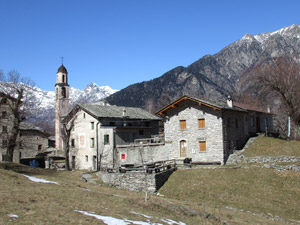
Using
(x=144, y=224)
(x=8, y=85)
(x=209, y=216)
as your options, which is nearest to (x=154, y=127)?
(x=8, y=85)

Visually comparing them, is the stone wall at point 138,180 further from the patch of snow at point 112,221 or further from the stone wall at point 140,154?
the patch of snow at point 112,221

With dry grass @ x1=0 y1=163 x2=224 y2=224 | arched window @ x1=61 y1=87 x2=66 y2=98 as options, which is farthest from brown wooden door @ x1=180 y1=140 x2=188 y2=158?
arched window @ x1=61 y1=87 x2=66 y2=98

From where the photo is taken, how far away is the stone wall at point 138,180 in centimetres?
2528

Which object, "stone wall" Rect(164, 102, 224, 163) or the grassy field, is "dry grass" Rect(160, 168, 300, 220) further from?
"stone wall" Rect(164, 102, 224, 163)

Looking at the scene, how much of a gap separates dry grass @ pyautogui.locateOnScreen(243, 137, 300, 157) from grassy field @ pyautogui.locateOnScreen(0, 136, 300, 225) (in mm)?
4906

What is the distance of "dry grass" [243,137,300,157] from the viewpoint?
29.2 meters

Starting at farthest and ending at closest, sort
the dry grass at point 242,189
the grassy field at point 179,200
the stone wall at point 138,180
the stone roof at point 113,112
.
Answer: the stone roof at point 113,112, the stone wall at point 138,180, the dry grass at point 242,189, the grassy field at point 179,200

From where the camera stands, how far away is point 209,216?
14.3 m

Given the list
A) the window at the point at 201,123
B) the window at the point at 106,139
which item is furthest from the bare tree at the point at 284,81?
the window at the point at 106,139

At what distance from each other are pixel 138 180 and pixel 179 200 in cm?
658

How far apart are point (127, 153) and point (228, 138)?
13.2 meters

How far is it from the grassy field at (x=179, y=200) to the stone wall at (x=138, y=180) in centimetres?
74

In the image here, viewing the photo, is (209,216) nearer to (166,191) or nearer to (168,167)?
(166,191)

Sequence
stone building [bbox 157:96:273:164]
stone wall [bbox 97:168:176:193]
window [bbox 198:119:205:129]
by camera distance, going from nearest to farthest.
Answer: stone wall [bbox 97:168:176:193]
stone building [bbox 157:96:273:164]
window [bbox 198:119:205:129]
